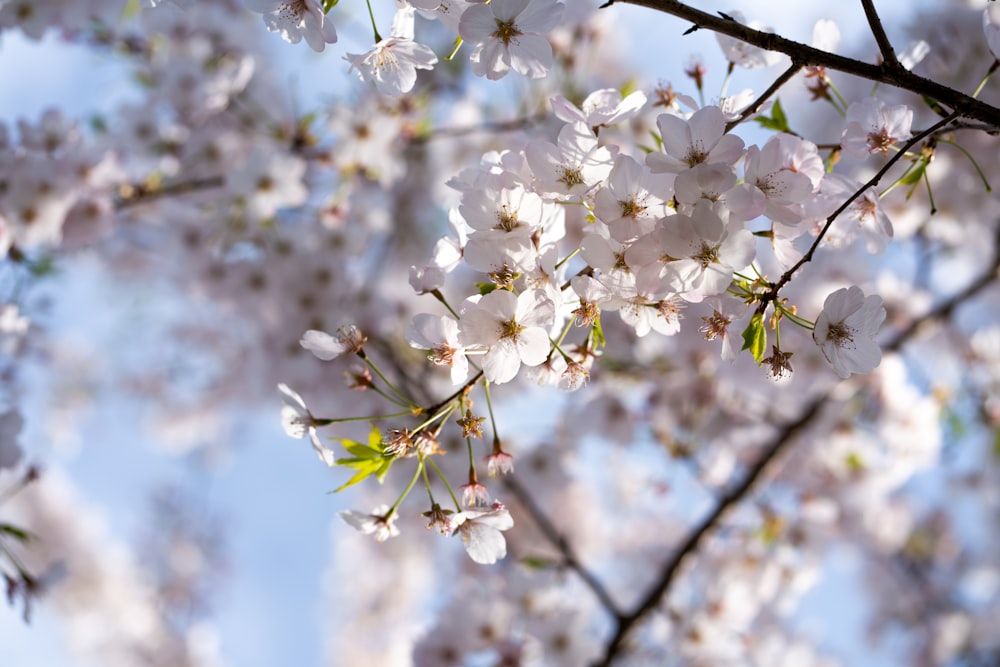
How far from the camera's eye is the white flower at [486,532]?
1.04 m

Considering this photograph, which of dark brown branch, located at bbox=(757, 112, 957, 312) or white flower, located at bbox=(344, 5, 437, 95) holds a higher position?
white flower, located at bbox=(344, 5, 437, 95)

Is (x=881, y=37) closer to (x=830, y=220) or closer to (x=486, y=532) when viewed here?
(x=830, y=220)

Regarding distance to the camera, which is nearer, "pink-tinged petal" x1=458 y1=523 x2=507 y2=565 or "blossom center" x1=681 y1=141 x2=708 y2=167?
"blossom center" x1=681 y1=141 x2=708 y2=167

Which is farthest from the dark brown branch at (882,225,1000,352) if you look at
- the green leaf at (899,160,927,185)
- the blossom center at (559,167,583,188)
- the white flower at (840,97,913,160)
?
the blossom center at (559,167,583,188)

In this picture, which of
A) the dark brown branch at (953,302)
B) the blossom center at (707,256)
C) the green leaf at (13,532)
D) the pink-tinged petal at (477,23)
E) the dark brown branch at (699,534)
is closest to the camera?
the blossom center at (707,256)

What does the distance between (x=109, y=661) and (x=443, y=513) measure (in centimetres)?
661

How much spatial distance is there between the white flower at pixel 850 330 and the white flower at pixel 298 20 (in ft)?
2.46

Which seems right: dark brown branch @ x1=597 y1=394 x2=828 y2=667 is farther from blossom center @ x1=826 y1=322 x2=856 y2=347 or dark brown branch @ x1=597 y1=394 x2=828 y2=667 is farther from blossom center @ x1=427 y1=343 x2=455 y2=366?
blossom center @ x1=427 y1=343 x2=455 y2=366

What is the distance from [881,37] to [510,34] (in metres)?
0.46

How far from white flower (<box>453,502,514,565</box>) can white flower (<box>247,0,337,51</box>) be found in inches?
26.1

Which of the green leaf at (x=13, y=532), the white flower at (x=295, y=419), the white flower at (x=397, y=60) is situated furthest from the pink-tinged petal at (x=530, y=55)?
the green leaf at (x=13, y=532)

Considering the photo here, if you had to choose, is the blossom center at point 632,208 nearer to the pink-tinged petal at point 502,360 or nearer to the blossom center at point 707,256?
the blossom center at point 707,256

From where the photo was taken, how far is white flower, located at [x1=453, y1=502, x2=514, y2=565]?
1.04 metres

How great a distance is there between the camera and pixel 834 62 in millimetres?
917
